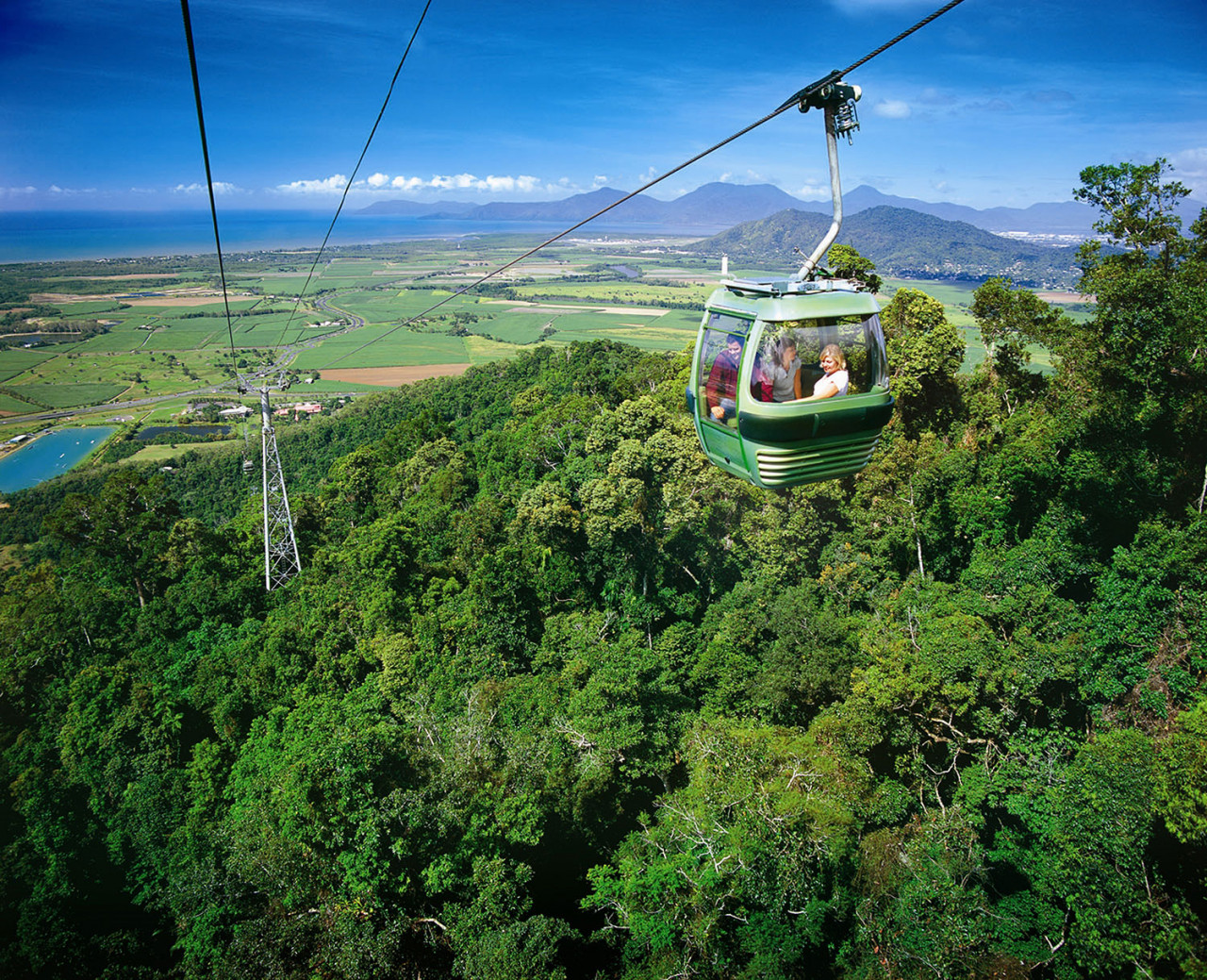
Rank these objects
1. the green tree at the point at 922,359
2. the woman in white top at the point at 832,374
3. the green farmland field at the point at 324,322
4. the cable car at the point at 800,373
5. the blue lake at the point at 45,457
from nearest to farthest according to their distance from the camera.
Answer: the cable car at the point at 800,373
the woman in white top at the point at 832,374
the green tree at the point at 922,359
the blue lake at the point at 45,457
the green farmland field at the point at 324,322

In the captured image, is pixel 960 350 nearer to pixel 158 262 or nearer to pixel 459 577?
pixel 459 577

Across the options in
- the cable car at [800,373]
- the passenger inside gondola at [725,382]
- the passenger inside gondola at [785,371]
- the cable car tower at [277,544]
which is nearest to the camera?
the cable car at [800,373]

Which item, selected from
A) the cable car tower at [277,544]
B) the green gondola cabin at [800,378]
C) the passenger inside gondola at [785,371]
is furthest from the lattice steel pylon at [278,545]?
the passenger inside gondola at [785,371]

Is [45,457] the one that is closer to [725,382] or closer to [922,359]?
[922,359]

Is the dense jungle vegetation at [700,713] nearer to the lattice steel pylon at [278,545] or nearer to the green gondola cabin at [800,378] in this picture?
the lattice steel pylon at [278,545]

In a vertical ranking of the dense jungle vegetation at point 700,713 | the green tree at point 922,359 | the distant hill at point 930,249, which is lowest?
the dense jungle vegetation at point 700,713

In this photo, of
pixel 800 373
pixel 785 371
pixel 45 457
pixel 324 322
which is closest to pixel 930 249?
pixel 800 373
